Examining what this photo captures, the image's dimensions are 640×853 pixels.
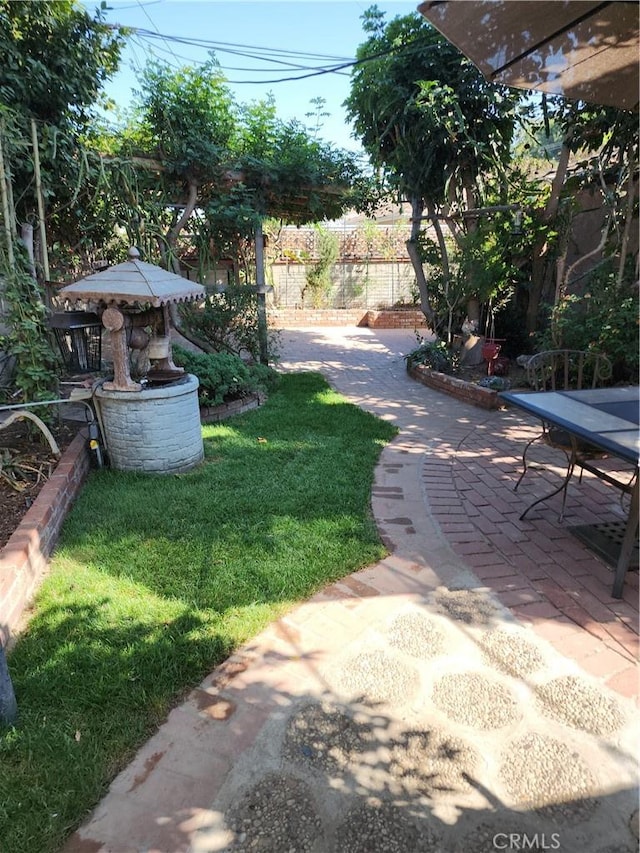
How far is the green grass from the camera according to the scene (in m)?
1.66

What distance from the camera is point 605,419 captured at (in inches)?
102

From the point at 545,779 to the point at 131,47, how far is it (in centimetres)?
Result: 673

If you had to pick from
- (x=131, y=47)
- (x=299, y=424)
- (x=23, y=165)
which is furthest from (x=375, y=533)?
(x=131, y=47)

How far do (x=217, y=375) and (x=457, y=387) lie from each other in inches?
126

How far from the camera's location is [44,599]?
246 cm

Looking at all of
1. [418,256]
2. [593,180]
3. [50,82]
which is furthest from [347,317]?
[50,82]

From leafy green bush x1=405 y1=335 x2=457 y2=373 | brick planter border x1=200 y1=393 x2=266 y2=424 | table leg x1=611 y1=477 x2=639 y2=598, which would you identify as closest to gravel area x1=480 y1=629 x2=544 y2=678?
table leg x1=611 y1=477 x2=639 y2=598

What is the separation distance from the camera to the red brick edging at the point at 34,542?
2252 millimetres

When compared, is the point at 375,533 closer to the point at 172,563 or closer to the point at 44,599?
the point at 172,563

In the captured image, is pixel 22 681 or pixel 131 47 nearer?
pixel 22 681

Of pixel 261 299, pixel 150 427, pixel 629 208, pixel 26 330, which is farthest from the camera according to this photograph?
pixel 261 299

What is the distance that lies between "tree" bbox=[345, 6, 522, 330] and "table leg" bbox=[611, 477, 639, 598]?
211 inches

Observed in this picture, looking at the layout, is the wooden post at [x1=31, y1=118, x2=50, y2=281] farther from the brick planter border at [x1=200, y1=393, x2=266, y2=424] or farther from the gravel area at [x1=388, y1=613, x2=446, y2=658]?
the gravel area at [x1=388, y1=613, x2=446, y2=658]

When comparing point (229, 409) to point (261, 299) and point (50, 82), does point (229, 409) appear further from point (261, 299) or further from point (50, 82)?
point (50, 82)
